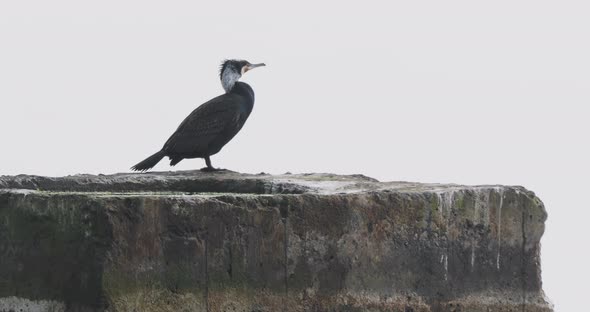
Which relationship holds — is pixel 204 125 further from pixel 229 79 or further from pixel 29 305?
pixel 29 305

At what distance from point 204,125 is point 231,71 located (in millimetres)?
1101

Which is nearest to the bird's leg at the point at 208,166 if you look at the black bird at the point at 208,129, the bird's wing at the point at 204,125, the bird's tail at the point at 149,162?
the black bird at the point at 208,129

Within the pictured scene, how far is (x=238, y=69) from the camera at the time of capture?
15039 mm

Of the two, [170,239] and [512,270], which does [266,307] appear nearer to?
[170,239]

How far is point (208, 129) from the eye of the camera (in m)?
14.0

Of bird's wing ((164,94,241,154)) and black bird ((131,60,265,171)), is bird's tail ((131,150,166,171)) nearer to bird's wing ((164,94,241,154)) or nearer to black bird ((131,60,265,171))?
black bird ((131,60,265,171))

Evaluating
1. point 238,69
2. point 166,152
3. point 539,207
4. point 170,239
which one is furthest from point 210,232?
point 238,69

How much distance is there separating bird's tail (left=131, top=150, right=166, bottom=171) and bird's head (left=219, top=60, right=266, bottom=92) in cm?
139


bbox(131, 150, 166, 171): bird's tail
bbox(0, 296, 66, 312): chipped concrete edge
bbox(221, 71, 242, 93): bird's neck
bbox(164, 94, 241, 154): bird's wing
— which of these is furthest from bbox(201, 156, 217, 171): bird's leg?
bbox(0, 296, 66, 312): chipped concrete edge

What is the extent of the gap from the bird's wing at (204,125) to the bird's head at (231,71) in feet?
1.54

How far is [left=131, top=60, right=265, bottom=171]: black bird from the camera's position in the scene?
45.4 ft

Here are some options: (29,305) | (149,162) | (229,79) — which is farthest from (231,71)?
(29,305)

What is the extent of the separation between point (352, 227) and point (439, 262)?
0.72 meters

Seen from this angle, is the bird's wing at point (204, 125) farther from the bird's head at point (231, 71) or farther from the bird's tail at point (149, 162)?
the bird's head at point (231, 71)
